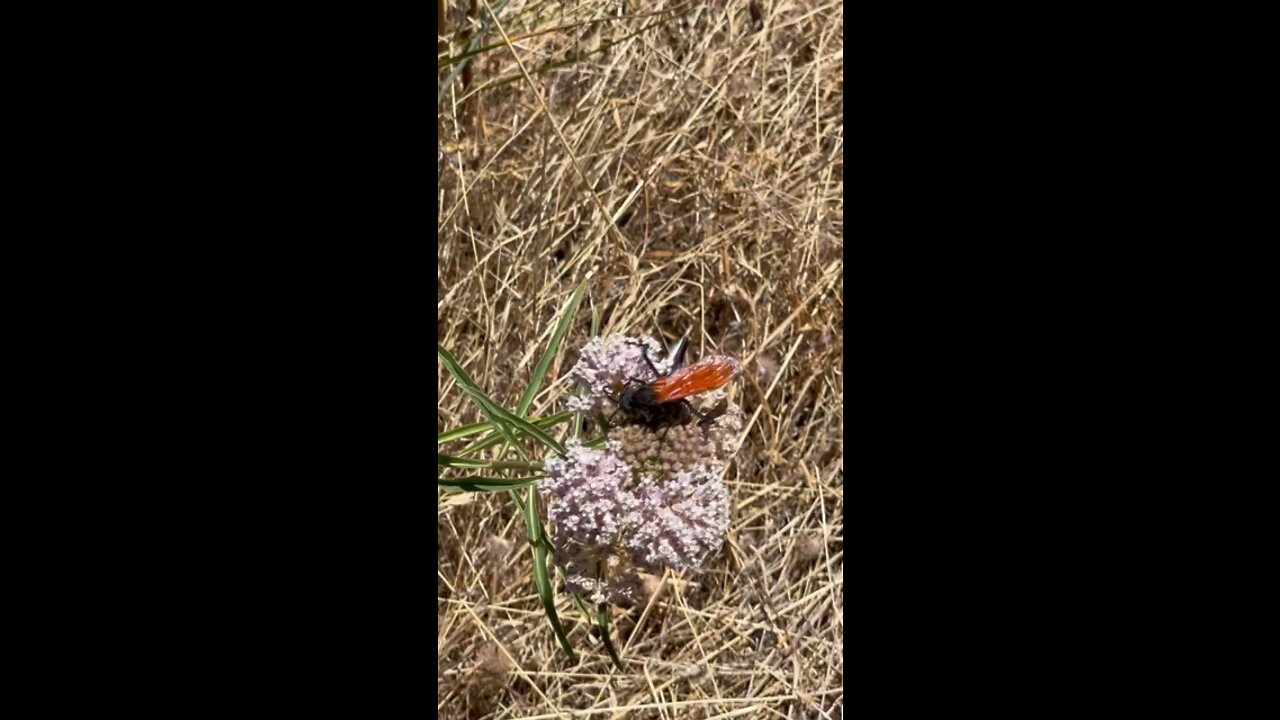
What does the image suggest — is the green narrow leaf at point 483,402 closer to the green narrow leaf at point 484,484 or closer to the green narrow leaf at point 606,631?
the green narrow leaf at point 484,484

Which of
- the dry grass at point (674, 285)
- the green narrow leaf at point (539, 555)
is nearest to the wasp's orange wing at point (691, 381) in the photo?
the dry grass at point (674, 285)

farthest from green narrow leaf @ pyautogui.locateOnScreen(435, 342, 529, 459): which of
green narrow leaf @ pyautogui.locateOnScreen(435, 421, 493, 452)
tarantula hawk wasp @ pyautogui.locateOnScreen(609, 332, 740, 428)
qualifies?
tarantula hawk wasp @ pyautogui.locateOnScreen(609, 332, 740, 428)

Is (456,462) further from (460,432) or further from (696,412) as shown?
(696,412)

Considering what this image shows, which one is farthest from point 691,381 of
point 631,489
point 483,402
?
point 483,402

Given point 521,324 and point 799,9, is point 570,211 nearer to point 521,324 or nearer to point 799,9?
point 521,324

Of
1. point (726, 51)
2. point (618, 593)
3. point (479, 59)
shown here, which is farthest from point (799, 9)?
point (618, 593)

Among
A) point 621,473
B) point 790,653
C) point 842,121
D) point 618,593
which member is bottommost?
point 790,653
